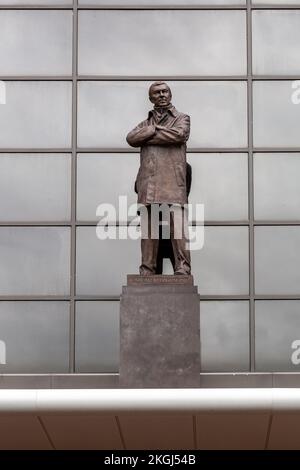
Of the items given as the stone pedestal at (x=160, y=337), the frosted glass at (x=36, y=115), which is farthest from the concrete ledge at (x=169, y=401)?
the frosted glass at (x=36, y=115)

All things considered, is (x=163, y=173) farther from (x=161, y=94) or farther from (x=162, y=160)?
(x=161, y=94)

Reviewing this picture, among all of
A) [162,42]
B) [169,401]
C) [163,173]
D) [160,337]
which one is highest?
[162,42]

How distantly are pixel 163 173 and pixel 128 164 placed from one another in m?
2.61

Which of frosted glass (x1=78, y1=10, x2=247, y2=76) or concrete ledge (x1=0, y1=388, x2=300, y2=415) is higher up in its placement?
frosted glass (x1=78, y1=10, x2=247, y2=76)

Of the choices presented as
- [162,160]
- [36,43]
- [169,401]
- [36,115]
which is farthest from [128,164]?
[169,401]

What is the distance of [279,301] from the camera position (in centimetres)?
2914

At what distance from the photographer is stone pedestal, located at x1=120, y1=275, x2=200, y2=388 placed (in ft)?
86.5

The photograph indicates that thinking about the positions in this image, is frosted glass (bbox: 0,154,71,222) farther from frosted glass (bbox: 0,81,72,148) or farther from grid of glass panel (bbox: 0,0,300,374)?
frosted glass (bbox: 0,81,72,148)

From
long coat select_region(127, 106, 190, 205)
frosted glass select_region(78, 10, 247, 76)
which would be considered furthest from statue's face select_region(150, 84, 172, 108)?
frosted glass select_region(78, 10, 247, 76)

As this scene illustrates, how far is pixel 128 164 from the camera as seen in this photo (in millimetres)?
29766

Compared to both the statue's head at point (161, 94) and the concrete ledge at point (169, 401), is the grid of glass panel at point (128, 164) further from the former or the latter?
the concrete ledge at point (169, 401)

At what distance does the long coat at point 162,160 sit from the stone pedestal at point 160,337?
1.48 m

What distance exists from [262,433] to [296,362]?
209 centimetres

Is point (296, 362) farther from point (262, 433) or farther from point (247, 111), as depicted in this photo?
point (247, 111)
